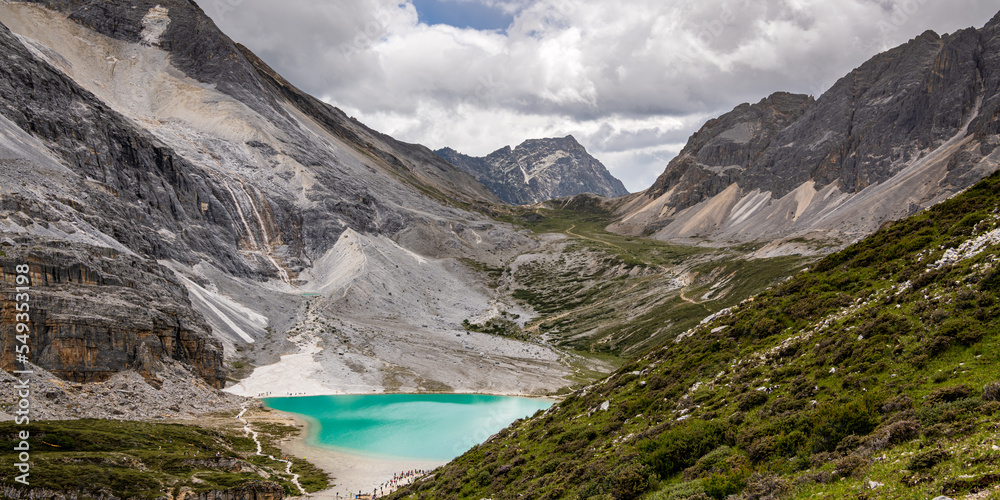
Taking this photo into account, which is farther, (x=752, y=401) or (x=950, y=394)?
(x=752, y=401)

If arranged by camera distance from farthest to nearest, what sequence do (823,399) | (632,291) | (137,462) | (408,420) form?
(632,291), (408,420), (137,462), (823,399)

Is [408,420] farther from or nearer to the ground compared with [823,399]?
nearer to the ground

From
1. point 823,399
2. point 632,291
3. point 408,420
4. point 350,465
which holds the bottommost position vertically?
point 350,465

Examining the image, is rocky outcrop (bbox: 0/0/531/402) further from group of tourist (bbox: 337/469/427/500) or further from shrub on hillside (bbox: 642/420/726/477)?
shrub on hillside (bbox: 642/420/726/477)

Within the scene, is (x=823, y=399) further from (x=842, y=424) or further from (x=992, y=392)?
(x=992, y=392)

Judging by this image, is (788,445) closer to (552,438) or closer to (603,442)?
(603,442)

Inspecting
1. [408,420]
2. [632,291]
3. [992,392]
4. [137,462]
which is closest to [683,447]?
[992,392]
